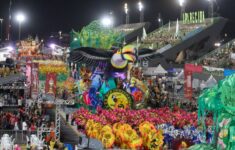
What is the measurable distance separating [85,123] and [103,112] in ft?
5.96

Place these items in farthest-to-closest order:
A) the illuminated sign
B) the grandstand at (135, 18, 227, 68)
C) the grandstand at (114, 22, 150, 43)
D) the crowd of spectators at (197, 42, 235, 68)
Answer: the grandstand at (114, 22, 150, 43)
the illuminated sign
the grandstand at (135, 18, 227, 68)
the crowd of spectators at (197, 42, 235, 68)

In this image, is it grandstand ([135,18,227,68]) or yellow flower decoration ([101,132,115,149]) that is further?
grandstand ([135,18,227,68])

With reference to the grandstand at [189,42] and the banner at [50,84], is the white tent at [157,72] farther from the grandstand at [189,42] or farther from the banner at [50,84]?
the banner at [50,84]

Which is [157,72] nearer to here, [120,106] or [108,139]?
[120,106]

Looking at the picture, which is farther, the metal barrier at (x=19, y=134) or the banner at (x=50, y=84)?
the banner at (x=50, y=84)

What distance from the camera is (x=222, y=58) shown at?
51.4 metres

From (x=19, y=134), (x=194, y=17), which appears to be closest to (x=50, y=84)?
(x=19, y=134)

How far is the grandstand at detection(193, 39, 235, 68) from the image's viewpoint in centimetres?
4806

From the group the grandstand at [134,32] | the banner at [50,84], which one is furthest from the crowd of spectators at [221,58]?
the grandstand at [134,32]

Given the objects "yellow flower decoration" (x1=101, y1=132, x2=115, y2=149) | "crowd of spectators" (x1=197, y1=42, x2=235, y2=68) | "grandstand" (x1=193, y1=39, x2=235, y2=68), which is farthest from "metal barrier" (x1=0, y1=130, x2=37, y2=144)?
"crowd of spectators" (x1=197, y1=42, x2=235, y2=68)

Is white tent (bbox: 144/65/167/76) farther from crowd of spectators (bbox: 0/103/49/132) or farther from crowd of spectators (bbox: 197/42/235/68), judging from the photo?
crowd of spectators (bbox: 0/103/49/132)

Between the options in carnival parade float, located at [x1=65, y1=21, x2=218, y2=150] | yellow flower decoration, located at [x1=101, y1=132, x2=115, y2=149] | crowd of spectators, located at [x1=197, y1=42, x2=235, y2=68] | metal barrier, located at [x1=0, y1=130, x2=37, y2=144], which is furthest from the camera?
crowd of spectators, located at [x1=197, y1=42, x2=235, y2=68]

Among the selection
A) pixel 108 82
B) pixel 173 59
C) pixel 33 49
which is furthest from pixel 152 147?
pixel 173 59

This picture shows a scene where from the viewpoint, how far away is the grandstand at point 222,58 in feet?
158
